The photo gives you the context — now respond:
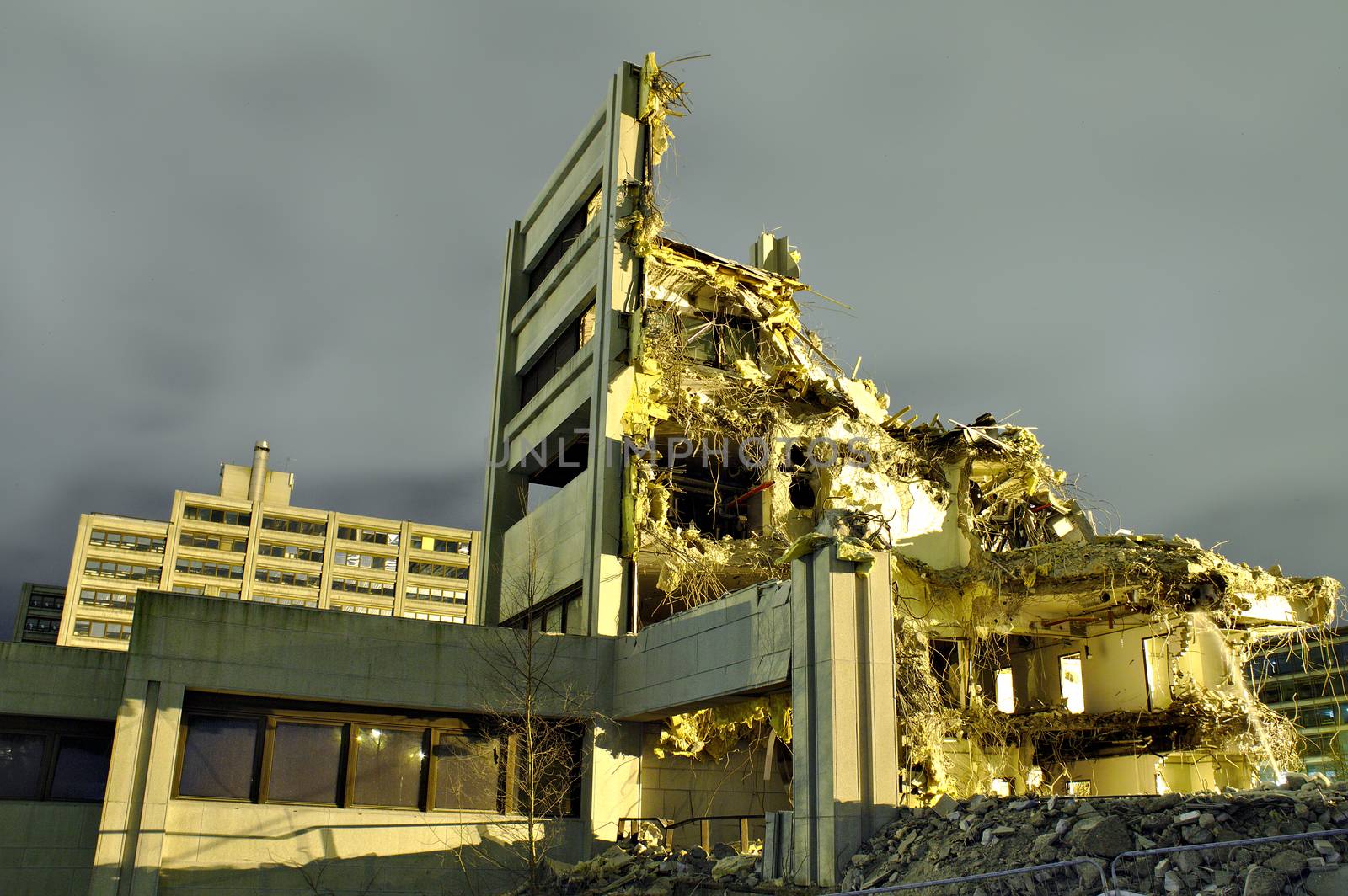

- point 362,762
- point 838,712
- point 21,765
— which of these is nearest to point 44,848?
point 21,765

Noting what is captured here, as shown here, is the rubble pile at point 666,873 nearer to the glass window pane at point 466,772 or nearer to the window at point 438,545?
the glass window pane at point 466,772

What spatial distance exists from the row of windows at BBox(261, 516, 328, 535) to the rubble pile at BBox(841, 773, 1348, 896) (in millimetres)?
103848

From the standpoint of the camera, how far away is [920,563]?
31656 millimetres

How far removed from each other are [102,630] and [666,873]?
99.7 metres

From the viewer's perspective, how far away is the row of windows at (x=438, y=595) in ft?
380

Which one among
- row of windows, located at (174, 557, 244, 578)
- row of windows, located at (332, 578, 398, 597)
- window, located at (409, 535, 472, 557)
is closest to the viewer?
row of windows, located at (174, 557, 244, 578)

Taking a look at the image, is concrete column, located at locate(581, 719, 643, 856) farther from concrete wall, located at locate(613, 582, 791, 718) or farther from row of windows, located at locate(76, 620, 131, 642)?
row of windows, located at locate(76, 620, 131, 642)

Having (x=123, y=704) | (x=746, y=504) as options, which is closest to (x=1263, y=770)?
(x=746, y=504)

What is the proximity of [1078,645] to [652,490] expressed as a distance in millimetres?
16769

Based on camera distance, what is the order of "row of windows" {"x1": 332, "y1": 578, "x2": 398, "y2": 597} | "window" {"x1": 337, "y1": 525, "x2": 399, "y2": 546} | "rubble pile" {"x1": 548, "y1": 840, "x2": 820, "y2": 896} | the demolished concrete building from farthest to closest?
"window" {"x1": 337, "y1": 525, "x2": 399, "y2": 546}
"row of windows" {"x1": 332, "y1": 578, "x2": 398, "y2": 597}
the demolished concrete building
"rubble pile" {"x1": 548, "y1": 840, "x2": 820, "y2": 896}

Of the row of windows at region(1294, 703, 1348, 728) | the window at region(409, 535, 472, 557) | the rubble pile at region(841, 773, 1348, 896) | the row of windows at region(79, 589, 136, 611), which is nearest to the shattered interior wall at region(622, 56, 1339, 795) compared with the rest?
the rubble pile at region(841, 773, 1348, 896)

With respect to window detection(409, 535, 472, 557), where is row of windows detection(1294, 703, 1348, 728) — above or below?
below

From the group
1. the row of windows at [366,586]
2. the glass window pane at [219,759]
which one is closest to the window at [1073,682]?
the glass window pane at [219,759]

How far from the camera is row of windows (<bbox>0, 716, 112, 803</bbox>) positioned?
21641 mm
